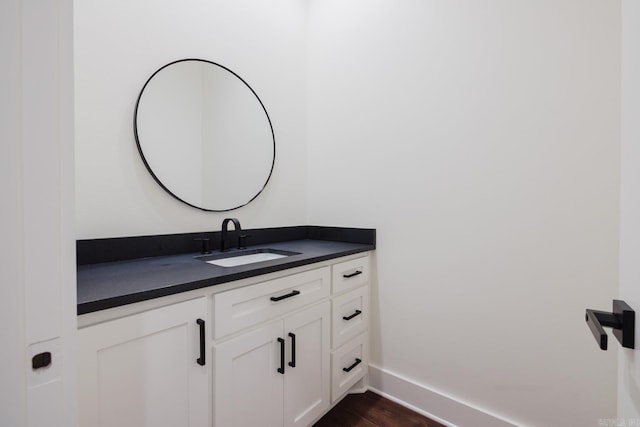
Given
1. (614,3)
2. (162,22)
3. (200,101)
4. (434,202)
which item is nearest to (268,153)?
(200,101)

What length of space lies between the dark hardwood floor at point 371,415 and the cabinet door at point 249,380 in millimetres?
484

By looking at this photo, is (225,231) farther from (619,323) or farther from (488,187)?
(619,323)

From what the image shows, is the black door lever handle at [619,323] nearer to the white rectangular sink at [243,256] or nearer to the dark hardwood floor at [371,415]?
the white rectangular sink at [243,256]

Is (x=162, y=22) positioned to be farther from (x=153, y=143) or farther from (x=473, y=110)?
(x=473, y=110)

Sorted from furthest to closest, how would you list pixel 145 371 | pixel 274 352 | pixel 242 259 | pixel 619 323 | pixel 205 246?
pixel 242 259 < pixel 205 246 < pixel 274 352 < pixel 145 371 < pixel 619 323

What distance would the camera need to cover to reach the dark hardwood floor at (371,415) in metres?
1.59

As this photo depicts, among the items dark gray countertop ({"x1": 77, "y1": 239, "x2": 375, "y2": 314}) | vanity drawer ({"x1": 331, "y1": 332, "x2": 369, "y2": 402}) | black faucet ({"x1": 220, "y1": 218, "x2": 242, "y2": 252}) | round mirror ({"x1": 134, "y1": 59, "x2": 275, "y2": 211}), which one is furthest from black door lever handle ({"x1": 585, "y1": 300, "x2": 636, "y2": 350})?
round mirror ({"x1": 134, "y1": 59, "x2": 275, "y2": 211})

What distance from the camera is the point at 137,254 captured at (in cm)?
138

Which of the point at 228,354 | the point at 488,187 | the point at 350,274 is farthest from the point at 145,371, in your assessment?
the point at 488,187

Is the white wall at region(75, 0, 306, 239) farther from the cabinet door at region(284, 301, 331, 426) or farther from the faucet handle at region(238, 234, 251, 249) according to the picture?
the cabinet door at region(284, 301, 331, 426)

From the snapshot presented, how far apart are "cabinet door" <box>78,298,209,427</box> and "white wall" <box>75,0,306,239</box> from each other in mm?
639

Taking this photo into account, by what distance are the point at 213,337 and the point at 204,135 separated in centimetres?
108

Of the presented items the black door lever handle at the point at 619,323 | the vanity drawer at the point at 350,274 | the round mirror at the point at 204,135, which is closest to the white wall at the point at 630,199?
the black door lever handle at the point at 619,323

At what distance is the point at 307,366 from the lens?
1426 millimetres
